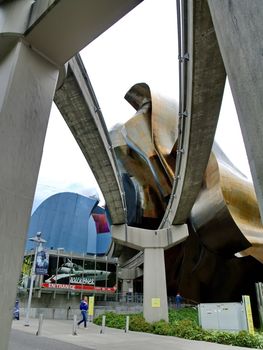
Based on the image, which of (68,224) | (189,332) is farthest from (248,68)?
(68,224)

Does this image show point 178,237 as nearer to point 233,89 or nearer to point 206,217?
point 206,217

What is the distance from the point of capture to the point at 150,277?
21375 mm

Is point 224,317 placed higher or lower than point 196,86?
lower

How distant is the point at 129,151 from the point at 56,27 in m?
35.0

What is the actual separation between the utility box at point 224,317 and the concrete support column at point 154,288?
4.16 m

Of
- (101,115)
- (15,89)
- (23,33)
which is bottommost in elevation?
(15,89)

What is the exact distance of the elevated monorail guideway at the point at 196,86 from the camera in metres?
8.88

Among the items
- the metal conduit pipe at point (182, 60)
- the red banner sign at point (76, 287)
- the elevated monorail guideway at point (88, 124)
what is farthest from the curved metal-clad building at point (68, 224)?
the metal conduit pipe at point (182, 60)

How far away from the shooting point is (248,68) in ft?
8.20

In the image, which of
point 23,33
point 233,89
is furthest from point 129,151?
point 233,89

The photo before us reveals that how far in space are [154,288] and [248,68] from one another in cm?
2055

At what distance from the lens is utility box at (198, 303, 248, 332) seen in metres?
15.0

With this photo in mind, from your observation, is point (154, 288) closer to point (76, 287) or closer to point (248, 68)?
point (76, 287)

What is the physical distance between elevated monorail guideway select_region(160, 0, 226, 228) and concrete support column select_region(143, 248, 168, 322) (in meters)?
6.61
